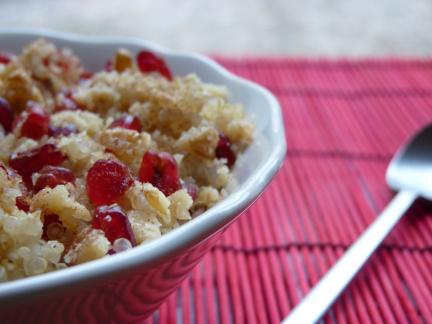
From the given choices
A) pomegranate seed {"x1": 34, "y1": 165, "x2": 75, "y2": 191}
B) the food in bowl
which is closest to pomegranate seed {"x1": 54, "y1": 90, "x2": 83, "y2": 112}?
the food in bowl

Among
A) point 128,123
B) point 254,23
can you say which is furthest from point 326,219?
point 254,23

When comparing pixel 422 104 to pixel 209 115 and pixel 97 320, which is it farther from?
pixel 97 320

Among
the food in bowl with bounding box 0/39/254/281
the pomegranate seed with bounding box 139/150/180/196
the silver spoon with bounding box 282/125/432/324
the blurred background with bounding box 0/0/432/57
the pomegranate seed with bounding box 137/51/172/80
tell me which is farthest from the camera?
the blurred background with bounding box 0/0/432/57

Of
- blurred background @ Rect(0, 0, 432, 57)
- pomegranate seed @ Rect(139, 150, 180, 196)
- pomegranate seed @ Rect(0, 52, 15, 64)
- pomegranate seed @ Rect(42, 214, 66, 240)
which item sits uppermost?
pomegranate seed @ Rect(139, 150, 180, 196)

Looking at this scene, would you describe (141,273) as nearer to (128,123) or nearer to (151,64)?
(128,123)

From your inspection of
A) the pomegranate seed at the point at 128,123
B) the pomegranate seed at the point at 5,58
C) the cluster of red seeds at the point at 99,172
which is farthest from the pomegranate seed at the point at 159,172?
the pomegranate seed at the point at 5,58

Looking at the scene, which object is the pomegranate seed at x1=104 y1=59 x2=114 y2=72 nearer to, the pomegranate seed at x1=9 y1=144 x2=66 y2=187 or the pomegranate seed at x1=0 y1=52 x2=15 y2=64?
the pomegranate seed at x1=0 y1=52 x2=15 y2=64

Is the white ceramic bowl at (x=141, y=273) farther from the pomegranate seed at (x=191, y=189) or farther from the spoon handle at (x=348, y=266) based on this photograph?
the spoon handle at (x=348, y=266)

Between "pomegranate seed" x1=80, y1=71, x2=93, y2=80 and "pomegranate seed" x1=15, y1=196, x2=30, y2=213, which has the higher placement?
"pomegranate seed" x1=15, y1=196, x2=30, y2=213
